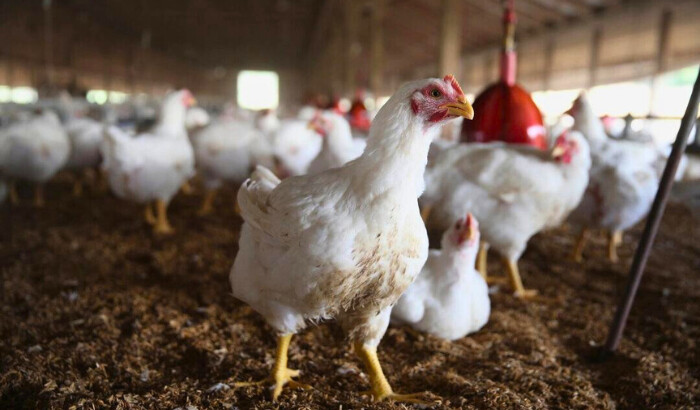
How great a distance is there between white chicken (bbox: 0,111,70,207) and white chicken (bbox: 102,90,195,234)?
1.19m

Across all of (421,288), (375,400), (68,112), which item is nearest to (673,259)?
(421,288)

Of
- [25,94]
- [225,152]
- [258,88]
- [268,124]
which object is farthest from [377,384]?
[258,88]

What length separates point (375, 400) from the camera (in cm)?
219

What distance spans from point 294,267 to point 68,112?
24.3 ft

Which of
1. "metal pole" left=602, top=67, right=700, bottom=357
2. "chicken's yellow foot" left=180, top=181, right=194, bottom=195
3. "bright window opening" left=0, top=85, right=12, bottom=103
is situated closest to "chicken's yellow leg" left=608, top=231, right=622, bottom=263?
"metal pole" left=602, top=67, right=700, bottom=357

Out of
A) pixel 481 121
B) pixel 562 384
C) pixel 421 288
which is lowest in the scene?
pixel 562 384

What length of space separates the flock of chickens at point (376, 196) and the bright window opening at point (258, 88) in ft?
101

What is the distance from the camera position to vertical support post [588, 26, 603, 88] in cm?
1210

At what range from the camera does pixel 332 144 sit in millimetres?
4129

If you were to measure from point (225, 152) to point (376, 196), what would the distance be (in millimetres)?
4068

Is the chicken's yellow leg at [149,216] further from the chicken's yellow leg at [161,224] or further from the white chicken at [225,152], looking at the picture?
the white chicken at [225,152]

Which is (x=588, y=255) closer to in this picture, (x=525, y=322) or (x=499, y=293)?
(x=499, y=293)

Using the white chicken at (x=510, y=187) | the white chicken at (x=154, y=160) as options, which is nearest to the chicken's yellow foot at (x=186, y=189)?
the white chicken at (x=154, y=160)

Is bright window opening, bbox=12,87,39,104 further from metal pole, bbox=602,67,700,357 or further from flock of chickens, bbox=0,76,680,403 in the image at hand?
metal pole, bbox=602,67,700,357
